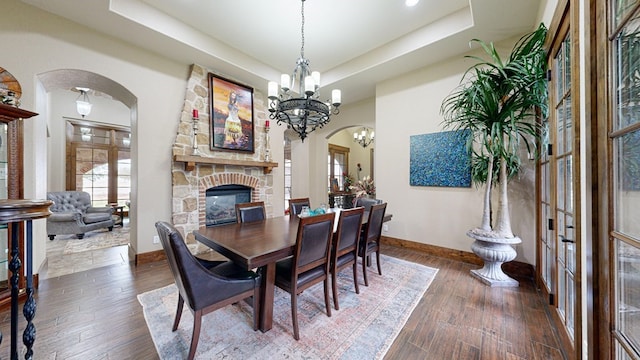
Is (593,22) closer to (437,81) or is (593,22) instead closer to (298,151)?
(437,81)

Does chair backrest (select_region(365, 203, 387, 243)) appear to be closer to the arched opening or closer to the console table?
the console table

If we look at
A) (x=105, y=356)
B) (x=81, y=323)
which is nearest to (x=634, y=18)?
(x=105, y=356)

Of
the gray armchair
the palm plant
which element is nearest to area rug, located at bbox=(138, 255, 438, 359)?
the palm plant

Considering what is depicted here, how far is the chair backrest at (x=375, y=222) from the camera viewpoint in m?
2.54

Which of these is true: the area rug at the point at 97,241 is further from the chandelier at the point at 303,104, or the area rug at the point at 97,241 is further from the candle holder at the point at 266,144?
the chandelier at the point at 303,104

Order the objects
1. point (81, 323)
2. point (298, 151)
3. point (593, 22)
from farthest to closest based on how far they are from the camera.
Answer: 1. point (298, 151)
2. point (81, 323)
3. point (593, 22)

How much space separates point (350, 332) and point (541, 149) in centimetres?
276

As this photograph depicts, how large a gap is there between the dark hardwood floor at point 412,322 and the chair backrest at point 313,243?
83cm

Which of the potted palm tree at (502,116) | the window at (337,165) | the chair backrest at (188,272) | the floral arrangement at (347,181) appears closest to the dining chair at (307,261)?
the chair backrest at (188,272)

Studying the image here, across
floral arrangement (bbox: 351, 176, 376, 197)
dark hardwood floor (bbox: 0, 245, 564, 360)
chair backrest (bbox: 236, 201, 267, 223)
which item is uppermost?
floral arrangement (bbox: 351, 176, 376, 197)

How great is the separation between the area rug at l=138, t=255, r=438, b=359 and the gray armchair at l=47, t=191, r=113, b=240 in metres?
3.58

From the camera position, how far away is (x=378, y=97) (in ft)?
14.0

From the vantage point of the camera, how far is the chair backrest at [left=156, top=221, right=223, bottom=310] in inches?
54.2

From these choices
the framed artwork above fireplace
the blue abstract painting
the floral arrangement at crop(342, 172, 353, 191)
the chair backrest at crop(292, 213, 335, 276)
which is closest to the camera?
the chair backrest at crop(292, 213, 335, 276)
